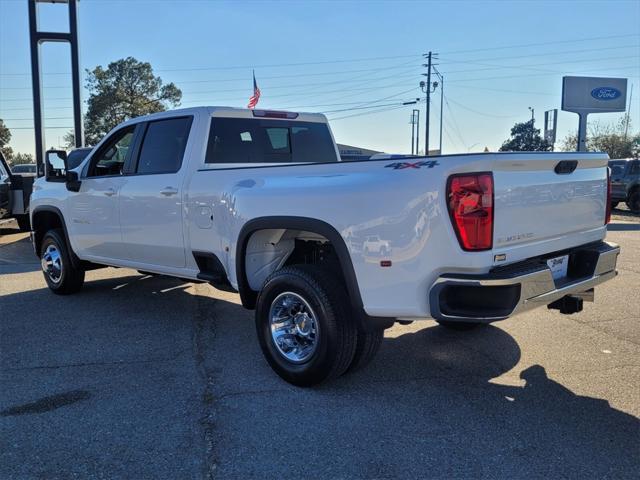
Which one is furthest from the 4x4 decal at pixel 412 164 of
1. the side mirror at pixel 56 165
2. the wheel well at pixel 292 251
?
the side mirror at pixel 56 165

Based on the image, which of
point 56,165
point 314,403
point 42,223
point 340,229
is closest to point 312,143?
point 340,229

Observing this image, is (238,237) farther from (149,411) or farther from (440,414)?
(440,414)

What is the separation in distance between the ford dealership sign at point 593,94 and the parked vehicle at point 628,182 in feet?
50.7

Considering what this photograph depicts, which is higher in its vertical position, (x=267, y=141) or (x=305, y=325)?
(x=267, y=141)

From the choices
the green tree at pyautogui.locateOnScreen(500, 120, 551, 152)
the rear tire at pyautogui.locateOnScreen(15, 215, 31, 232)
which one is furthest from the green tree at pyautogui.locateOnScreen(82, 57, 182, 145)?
the rear tire at pyautogui.locateOnScreen(15, 215, 31, 232)

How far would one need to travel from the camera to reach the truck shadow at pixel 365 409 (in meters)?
3.01

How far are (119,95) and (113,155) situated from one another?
60660 mm

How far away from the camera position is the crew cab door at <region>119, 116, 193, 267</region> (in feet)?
16.8

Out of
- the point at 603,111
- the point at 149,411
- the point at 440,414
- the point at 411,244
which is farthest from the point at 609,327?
the point at 603,111

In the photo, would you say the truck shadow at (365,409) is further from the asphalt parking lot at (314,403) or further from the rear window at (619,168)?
the rear window at (619,168)

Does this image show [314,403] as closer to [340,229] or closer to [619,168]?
[340,229]

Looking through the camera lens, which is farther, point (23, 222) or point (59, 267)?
point (23, 222)

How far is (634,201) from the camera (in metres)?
19.1

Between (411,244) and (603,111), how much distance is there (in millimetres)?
35955
